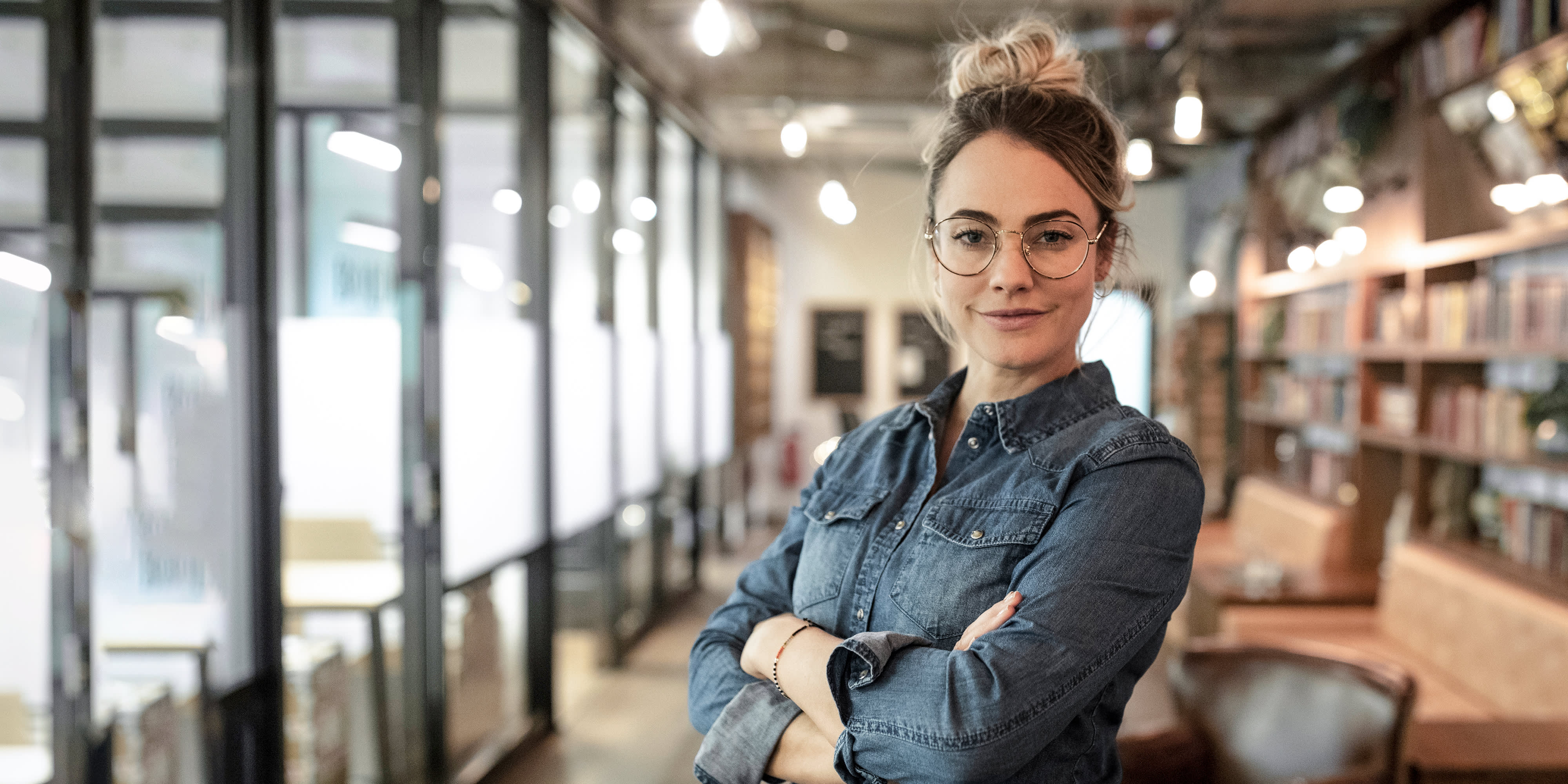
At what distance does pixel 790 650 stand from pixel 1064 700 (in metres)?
0.37

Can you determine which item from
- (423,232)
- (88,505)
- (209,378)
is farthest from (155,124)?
(423,232)

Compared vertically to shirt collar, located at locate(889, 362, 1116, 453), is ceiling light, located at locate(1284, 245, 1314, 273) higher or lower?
higher

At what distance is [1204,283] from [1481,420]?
5.01 m

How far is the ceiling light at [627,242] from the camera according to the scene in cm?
574

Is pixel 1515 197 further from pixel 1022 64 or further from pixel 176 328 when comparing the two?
pixel 176 328

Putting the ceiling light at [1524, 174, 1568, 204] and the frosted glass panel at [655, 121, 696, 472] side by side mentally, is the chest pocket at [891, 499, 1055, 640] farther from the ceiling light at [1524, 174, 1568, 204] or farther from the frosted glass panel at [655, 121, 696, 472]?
the frosted glass panel at [655, 121, 696, 472]

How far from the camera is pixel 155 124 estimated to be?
7.23 ft

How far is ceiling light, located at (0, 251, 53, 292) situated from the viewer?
1799mm

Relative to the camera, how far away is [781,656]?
1344 mm

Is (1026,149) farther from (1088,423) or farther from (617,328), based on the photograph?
(617,328)

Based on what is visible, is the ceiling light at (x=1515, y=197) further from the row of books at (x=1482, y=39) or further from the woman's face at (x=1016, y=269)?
the woman's face at (x=1016, y=269)

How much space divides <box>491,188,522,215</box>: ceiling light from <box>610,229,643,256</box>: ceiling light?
1.19m

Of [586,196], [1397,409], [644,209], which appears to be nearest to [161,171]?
[586,196]

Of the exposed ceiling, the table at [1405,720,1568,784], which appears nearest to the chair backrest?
the table at [1405,720,1568,784]
